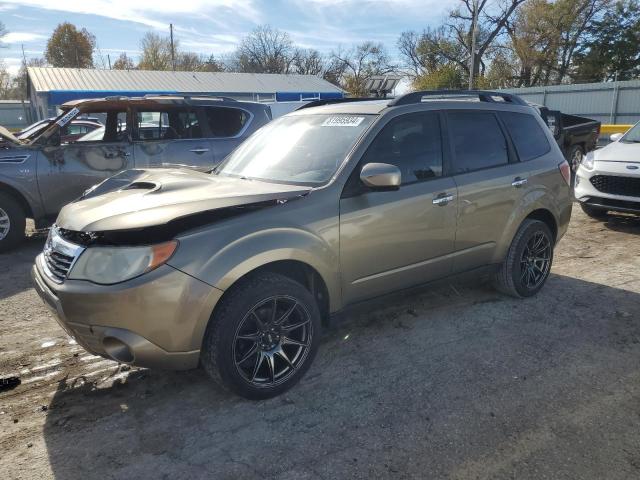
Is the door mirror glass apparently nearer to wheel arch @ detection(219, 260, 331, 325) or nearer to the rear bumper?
the rear bumper

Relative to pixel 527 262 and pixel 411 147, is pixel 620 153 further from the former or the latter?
pixel 411 147

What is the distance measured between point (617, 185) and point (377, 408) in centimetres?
602

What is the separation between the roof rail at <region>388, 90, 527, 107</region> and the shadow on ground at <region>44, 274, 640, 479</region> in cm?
184

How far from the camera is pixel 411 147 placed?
3850mm

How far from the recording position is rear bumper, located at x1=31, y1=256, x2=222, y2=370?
2648 millimetres

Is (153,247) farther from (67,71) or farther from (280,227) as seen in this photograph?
A: (67,71)

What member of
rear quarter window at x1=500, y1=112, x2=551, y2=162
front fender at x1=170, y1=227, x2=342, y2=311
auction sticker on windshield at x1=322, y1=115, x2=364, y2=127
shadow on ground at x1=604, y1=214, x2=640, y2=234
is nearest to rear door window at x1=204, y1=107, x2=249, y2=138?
auction sticker on windshield at x1=322, y1=115, x2=364, y2=127

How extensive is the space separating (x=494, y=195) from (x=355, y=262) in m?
1.56

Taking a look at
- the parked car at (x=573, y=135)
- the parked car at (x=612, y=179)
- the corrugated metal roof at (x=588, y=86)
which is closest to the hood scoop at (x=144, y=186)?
the parked car at (x=612, y=179)

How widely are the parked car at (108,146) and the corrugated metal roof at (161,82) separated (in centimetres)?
2705

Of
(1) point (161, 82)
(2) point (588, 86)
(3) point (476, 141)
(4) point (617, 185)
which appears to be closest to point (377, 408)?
(3) point (476, 141)

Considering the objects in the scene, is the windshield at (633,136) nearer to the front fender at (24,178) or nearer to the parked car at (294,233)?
the parked car at (294,233)

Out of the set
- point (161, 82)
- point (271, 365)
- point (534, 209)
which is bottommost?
point (271, 365)

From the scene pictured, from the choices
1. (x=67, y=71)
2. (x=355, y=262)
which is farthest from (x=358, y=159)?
(x=67, y=71)
